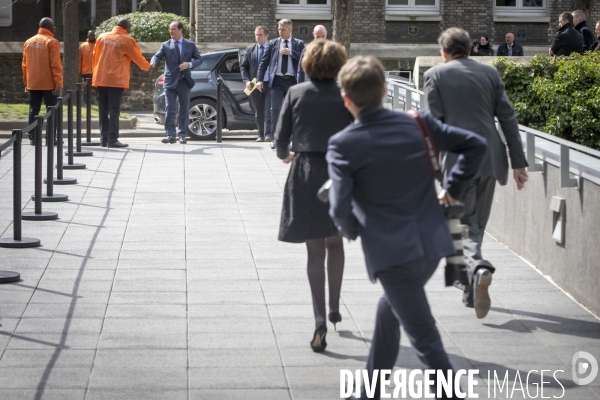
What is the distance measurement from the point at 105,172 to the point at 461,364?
7.95 metres

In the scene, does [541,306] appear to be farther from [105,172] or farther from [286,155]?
[105,172]

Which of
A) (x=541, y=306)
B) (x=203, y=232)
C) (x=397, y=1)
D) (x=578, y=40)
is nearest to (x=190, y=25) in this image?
(x=397, y=1)

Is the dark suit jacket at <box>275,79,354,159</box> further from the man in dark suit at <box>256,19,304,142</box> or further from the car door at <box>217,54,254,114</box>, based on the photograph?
the car door at <box>217,54,254,114</box>

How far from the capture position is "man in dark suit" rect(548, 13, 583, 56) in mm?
14961

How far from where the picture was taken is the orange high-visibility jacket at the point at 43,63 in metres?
15.1

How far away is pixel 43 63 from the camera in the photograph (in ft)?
50.1

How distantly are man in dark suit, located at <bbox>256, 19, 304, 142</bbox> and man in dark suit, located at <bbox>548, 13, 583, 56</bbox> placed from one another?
3.84 metres

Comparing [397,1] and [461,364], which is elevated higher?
[397,1]

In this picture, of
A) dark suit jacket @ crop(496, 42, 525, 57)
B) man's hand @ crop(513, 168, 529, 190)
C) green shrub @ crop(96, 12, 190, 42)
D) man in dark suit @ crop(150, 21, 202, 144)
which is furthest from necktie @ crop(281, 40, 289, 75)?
green shrub @ crop(96, 12, 190, 42)

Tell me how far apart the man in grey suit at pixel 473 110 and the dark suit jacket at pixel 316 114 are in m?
0.91

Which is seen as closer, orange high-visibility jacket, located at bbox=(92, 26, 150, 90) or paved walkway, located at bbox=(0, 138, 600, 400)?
paved walkway, located at bbox=(0, 138, 600, 400)

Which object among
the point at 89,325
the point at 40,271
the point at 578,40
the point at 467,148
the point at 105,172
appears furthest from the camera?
the point at 578,40

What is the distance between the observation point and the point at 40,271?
757 centimetres

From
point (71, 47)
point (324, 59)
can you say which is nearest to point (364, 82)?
point (324, 59)
